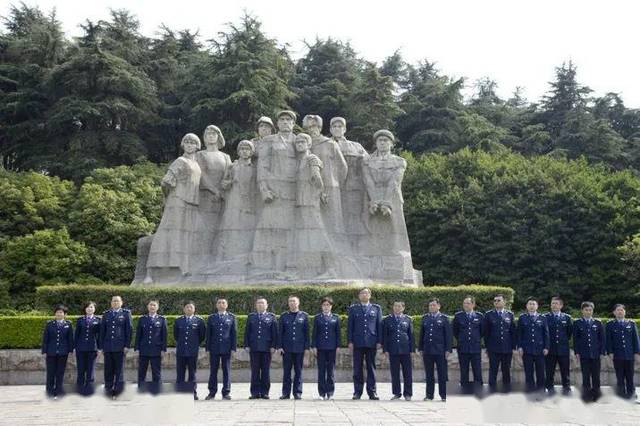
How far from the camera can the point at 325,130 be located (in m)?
38.8

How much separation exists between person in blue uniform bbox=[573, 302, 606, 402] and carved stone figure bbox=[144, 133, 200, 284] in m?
9.35

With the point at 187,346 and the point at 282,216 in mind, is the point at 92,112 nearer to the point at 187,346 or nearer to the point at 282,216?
the point at 282,216

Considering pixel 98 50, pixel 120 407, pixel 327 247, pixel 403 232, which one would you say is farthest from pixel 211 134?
pixel 98 50

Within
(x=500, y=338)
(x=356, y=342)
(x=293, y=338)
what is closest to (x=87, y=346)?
(x=293, y=338)

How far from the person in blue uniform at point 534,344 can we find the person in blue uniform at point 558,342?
0.22 m

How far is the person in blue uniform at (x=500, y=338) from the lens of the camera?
11039 millimetres

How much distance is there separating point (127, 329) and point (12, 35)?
100 ft

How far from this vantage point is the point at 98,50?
106ft

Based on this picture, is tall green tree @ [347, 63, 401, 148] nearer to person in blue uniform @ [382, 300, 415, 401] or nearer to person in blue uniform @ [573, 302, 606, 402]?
person in blue uniform @ [573, 302, 606, 402]

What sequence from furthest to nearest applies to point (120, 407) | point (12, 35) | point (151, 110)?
1. point (12, 35)
2. point (151, 110)
3. point (120, 407)

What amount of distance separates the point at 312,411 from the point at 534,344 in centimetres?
396

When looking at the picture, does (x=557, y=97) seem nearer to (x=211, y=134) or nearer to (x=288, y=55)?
(x=288, y=55)

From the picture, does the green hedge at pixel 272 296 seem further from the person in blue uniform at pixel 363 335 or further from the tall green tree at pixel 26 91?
the tall green tree at pixel 26 91

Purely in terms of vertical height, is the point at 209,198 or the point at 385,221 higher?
the point at 209,198
